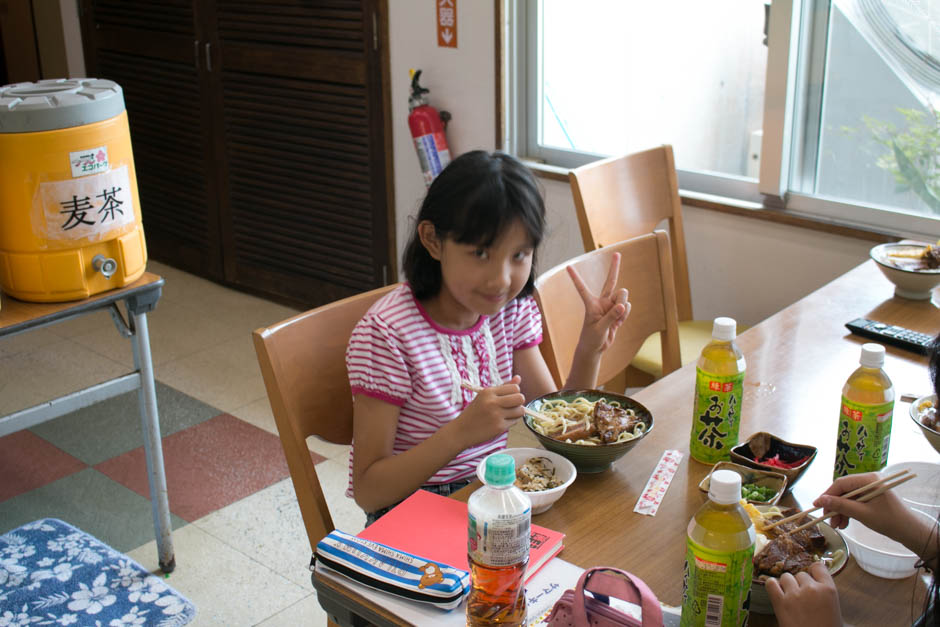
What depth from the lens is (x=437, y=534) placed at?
1.15 meters

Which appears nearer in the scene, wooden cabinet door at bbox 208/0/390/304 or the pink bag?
the pink bag

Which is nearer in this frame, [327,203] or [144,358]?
[144,358]

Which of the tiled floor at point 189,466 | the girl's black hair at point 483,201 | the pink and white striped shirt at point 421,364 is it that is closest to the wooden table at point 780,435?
the pink and white striped shirt at point 421,364

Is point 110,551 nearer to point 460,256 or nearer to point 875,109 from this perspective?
point 460,256

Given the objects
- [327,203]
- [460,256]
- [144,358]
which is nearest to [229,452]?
[144,358]

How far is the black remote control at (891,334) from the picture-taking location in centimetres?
170

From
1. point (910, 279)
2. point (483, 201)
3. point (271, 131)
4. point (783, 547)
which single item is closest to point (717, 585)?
point (783, 547)

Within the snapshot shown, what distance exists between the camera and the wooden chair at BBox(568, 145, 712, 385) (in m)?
2.31

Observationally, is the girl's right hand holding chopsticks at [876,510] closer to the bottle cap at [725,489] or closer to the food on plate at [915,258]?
the bottle cap at [725,489]

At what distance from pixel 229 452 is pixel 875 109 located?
2023 mm

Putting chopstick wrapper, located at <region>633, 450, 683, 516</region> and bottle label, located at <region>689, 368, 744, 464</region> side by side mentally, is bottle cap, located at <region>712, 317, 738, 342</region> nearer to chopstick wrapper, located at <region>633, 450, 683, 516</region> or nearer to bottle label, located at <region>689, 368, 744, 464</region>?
bottle label, located at <region>689, 368, 744, 464</region>

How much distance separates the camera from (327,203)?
143 inches

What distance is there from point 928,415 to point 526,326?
2.08 ft

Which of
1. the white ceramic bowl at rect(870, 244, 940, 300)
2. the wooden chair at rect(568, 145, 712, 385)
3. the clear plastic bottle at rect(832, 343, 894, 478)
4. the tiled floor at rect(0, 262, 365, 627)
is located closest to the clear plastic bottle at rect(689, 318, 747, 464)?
the clear plastic bottle at rect(832, 343, 894, 478)
